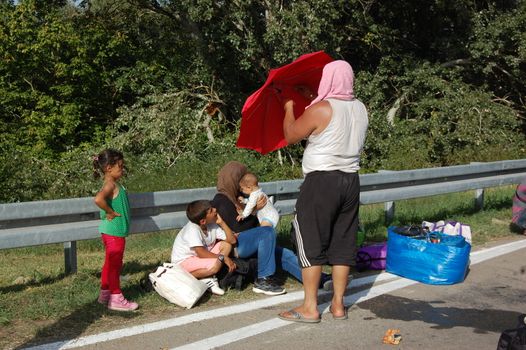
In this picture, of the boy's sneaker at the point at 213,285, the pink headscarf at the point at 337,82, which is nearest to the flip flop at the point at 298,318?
the boy's sneaker at the point at 213,285

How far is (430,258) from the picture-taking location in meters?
5.93

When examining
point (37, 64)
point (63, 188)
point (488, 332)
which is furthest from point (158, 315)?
point (37, 64)

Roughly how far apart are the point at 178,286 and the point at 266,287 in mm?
833

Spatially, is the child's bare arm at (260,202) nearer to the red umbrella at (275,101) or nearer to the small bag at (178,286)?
the red umbrella at (275,101)

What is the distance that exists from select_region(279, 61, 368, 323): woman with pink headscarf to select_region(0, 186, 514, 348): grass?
2.64 feet

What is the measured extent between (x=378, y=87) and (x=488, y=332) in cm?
1255

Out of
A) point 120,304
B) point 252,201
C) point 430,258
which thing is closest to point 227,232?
point 252,201

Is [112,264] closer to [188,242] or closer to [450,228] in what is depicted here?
[188,242]

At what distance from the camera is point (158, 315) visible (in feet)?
15.8

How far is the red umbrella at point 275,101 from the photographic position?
5133 millimetres

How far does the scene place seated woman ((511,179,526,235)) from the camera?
828 centimetres

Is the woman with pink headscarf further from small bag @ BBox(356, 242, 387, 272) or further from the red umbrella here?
small bag @ BBox(356, 242, 387, 272)

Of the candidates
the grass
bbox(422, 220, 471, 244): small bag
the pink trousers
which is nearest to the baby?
the grass

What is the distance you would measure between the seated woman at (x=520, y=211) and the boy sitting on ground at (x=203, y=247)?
4.55 m
